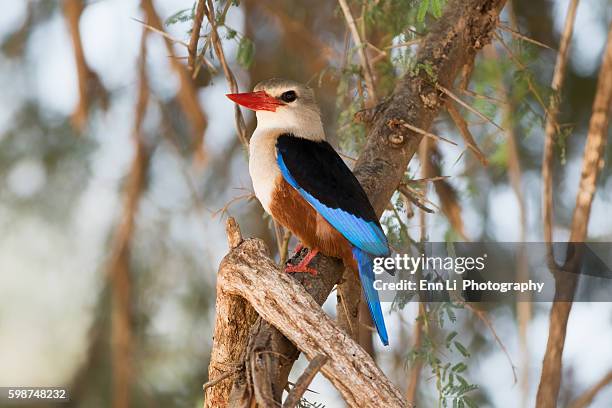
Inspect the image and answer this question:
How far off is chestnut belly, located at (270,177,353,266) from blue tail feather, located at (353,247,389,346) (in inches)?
1.6

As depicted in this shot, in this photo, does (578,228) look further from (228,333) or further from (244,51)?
(228,333)

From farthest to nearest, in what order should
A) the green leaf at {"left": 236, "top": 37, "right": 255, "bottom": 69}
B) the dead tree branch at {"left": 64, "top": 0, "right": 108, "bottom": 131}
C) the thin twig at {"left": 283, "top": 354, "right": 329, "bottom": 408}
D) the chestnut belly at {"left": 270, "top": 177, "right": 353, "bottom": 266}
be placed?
the dead tree branch at {"left": 64, "top": 0, "right": 108, "bottom": 131}, the green leaf at {"left": 236, "top": 37, "right": 255, "bottom": 69}, the chestnut belly at {"left": 270, "top": 177, "right": 353, "bottom": 266}, the thin twig at {"left": 283, "top": 354, "right": 329, "bottom": 408}

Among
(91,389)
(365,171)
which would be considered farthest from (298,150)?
(91,389)

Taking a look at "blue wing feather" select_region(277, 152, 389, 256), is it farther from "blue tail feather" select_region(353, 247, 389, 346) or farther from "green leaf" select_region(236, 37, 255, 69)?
"green leaf" select_region(236, 37, 255, 69)

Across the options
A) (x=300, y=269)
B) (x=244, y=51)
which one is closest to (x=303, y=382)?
Answer: (x=300, y=269)

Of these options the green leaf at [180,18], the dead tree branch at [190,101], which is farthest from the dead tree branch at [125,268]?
the green leaf at [180,18]

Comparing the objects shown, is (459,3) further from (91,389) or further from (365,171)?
(91,389)

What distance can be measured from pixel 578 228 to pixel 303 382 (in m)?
1.98

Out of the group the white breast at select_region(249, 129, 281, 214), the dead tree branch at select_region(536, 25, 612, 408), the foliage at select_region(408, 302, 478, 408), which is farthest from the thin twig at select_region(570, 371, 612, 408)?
the white breast at select_region(249, 129, 281, 214)

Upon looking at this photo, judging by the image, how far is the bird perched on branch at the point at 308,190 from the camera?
2.42 metres

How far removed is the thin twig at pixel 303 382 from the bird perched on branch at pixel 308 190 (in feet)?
1.89

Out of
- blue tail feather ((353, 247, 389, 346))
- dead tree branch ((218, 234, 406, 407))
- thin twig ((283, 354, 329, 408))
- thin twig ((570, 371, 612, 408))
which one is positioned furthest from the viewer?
thin twig ((570, 371, 612, 408))

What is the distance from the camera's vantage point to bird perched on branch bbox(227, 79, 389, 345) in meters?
2.42

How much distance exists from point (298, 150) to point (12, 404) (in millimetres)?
2383
